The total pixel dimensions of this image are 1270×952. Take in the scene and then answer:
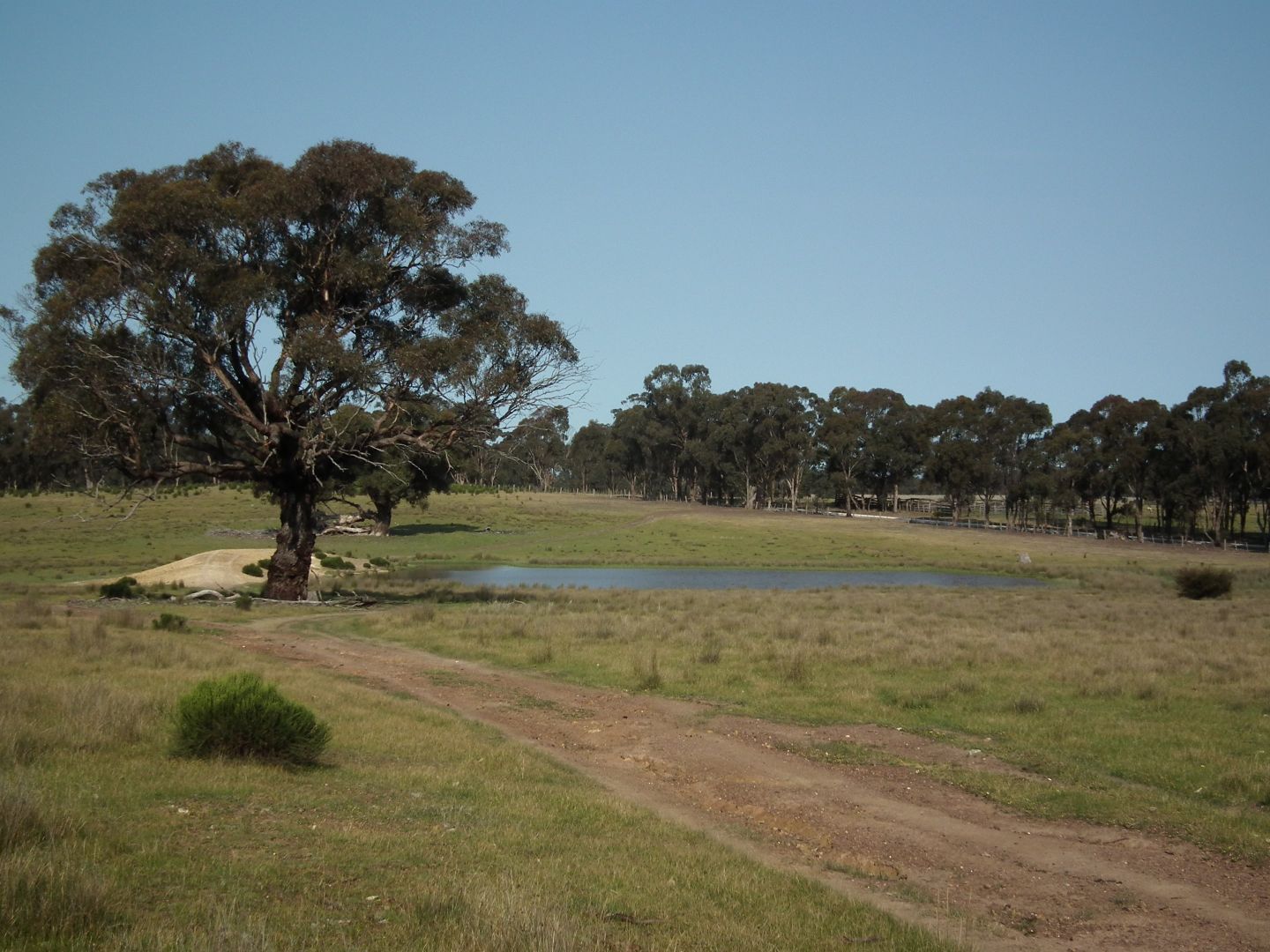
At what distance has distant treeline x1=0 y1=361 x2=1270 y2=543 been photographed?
85500 millimetres

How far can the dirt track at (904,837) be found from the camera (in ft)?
24.5

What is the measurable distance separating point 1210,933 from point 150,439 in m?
28.1

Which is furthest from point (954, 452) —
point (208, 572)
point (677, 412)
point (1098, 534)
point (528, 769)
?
point (528, 769)

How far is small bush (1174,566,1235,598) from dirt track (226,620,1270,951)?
114ft

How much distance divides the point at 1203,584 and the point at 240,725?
43338 mm

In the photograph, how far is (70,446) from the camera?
26.3 m

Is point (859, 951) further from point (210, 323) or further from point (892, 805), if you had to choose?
point (210, 323)

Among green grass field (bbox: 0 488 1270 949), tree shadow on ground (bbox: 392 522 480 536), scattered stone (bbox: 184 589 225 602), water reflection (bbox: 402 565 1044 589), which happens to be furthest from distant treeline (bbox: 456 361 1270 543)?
green grass field (bbox: 0 488 1270 949)

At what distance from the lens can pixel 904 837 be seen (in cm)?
962

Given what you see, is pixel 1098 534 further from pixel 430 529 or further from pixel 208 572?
pixel 208 572

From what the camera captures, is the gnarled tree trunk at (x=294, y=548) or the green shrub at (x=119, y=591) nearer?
the gnarled tree trunk at (x=294, y=548)

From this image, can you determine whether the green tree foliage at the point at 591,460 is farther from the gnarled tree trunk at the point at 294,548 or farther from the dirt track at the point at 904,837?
the dirt track at the point at 904,837

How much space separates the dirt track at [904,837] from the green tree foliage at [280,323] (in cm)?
1384

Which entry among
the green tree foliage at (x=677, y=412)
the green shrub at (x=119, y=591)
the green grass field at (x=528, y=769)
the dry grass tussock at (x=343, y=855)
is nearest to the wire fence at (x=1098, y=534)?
the green tree foliage at (x=677, y=412)
